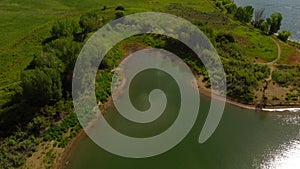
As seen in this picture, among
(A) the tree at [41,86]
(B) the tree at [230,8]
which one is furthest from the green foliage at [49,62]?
(B) the tree at [230,8]

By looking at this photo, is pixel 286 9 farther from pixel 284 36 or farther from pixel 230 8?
pixel 284 36

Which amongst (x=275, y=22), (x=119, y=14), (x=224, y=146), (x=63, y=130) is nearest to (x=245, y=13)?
(x=275, y=22)

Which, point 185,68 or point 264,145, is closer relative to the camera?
point 264,145

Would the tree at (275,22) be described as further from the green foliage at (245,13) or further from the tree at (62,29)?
the tree at (62,29)

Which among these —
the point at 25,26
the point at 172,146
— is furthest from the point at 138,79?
the point at 25,26

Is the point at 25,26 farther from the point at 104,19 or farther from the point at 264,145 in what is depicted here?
the point at 264,145

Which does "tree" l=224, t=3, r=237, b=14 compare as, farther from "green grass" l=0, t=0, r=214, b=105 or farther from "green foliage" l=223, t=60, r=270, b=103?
"green foliage" l=223, t=60, r=270, b=103
